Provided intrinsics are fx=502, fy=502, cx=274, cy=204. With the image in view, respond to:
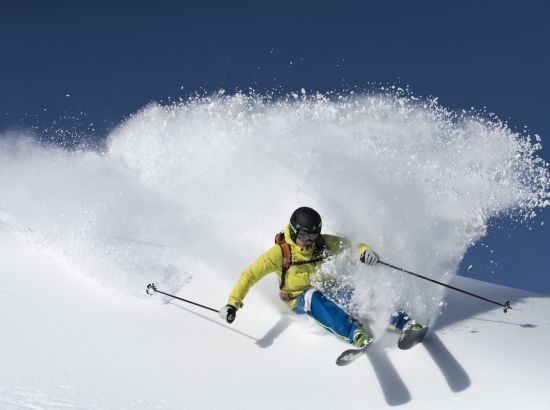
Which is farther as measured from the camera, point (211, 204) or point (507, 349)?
point (211, 204)

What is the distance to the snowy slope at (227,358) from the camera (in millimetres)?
4191

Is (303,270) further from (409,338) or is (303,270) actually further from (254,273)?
(409,338)

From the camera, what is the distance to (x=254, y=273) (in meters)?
5.41

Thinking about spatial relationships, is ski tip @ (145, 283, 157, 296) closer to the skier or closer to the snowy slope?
the snowy slope

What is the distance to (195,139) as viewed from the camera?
10.8 metres

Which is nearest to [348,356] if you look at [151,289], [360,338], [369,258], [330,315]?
[360,338]

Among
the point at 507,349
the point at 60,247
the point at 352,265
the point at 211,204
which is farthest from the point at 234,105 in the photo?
the point at 507,349

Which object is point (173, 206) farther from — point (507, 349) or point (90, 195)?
point (507, 349)

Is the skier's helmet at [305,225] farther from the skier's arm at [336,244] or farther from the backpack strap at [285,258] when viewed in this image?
the skier's arm at [336,244]

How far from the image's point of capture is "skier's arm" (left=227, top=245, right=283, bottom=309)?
518 cm

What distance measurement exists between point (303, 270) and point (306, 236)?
0.47 meters

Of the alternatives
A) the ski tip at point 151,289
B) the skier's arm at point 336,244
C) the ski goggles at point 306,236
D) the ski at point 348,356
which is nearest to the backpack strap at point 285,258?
the ski goggles at point 306,236

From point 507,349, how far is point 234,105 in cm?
736

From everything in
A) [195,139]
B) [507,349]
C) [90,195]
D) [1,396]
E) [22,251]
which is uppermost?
[195,139]
